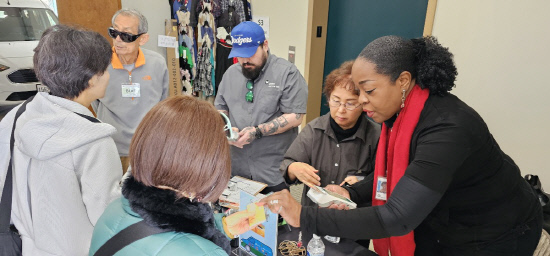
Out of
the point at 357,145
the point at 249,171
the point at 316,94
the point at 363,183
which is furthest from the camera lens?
the point at 316,94

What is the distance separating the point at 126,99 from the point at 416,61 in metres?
2.14

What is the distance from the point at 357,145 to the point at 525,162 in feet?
5.09

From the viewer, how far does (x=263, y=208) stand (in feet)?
4.77

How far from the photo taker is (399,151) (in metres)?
1.48

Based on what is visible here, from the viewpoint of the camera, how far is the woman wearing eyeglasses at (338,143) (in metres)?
1.96

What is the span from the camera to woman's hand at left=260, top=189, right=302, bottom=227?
1394mm

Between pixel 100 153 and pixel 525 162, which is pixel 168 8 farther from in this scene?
pixel 525 162

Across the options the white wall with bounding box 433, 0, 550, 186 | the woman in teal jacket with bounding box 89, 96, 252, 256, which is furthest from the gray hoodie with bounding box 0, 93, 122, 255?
the white wall with bounding box 433, 0, 550, 186

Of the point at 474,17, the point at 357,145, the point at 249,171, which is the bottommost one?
the point at 249,171

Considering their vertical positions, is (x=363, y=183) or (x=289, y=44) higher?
(x=289, y=44)

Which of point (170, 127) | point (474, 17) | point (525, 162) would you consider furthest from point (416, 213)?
point (474, 17)

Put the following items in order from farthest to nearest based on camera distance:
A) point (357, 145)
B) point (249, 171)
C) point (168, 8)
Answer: point (168, 8)
point (249, 171)
point (357, 145)

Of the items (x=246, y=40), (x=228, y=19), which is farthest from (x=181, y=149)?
(x=228, y=19)

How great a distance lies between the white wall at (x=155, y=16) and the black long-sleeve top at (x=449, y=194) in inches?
136
